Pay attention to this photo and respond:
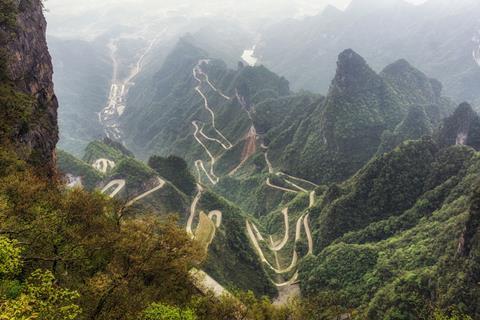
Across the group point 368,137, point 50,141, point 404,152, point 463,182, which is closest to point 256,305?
point 50,141

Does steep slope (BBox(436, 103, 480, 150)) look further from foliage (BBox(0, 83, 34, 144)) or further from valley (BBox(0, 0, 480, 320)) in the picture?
foliage (BBox(0, 83, 34, 144))

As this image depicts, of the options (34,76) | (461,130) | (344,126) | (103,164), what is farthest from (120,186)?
(461,130)

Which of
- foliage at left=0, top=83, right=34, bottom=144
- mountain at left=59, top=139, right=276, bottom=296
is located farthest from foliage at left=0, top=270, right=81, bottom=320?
mountain at left=59, top=139, right=276, bottom=296

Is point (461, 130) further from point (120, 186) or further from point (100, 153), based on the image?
point (100, 153)

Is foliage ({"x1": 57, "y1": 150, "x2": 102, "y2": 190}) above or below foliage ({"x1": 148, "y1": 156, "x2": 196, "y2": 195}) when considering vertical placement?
below

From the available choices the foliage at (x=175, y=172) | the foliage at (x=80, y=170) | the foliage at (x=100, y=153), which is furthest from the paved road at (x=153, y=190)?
the foliage at (x=100, y=153)

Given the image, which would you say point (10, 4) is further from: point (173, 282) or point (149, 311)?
point (149, 311)

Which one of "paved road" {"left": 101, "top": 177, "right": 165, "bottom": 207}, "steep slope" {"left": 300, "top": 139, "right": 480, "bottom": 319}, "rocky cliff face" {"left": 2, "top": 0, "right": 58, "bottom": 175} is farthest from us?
"paved road" {"left": 101, "top": 177, "right": 165, "bottom": 207}

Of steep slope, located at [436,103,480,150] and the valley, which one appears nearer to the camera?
the valley

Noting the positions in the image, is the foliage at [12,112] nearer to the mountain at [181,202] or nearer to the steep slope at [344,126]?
the mountain at [181,202]
